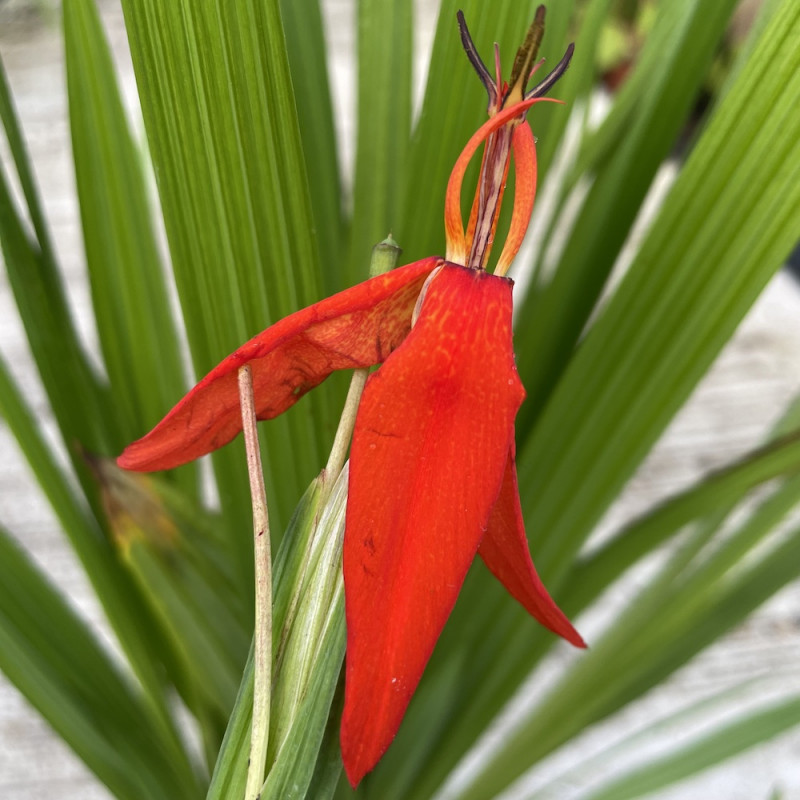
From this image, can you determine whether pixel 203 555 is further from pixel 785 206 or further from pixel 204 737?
pixel 785 206

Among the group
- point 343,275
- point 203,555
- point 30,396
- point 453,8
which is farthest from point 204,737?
point 30,396

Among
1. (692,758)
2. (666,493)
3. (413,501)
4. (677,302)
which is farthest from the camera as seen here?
(666,493)

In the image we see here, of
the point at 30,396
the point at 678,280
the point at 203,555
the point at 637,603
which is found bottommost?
the point at 30,396

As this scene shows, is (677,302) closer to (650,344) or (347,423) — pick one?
(650,344)

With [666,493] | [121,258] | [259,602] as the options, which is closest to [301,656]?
[259,602]

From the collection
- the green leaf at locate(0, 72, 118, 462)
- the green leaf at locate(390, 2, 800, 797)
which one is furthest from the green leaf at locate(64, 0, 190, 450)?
the green leaf at locate(390, 2, 800, 797)
